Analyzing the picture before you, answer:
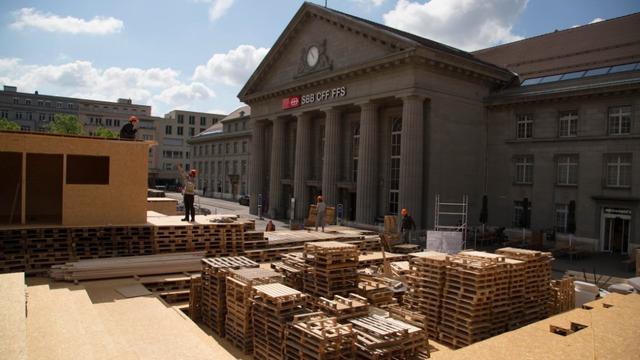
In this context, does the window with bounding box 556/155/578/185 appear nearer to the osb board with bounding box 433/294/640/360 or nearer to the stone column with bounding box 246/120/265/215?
the osb board with bounding box 433/294/640/360

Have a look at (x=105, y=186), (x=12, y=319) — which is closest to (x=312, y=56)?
(x=105, y=186)

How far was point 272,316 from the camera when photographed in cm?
1016

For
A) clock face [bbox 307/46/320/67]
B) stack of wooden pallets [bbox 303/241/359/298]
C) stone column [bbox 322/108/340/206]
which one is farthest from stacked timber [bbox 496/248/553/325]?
clock face [bbox 307/46/320/67]

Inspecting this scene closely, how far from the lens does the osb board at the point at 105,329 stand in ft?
25.5

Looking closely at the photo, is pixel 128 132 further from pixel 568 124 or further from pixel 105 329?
pixel 568 124

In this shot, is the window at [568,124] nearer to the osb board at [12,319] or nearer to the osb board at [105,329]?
the osb board at [105,329]

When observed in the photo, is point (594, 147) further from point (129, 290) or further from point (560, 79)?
point (129, 290)

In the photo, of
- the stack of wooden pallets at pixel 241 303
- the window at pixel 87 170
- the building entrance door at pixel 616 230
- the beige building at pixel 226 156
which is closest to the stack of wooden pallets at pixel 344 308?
the stack of wooden pallets at pixel 241 303

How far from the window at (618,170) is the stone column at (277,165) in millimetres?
27893

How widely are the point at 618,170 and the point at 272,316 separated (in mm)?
25894

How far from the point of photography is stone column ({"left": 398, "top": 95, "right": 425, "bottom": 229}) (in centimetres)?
2981

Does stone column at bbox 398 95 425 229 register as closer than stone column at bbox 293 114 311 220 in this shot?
Yes

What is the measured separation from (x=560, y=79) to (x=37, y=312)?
33.5 m

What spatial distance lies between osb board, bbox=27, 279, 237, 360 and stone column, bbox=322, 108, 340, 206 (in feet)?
82.8
